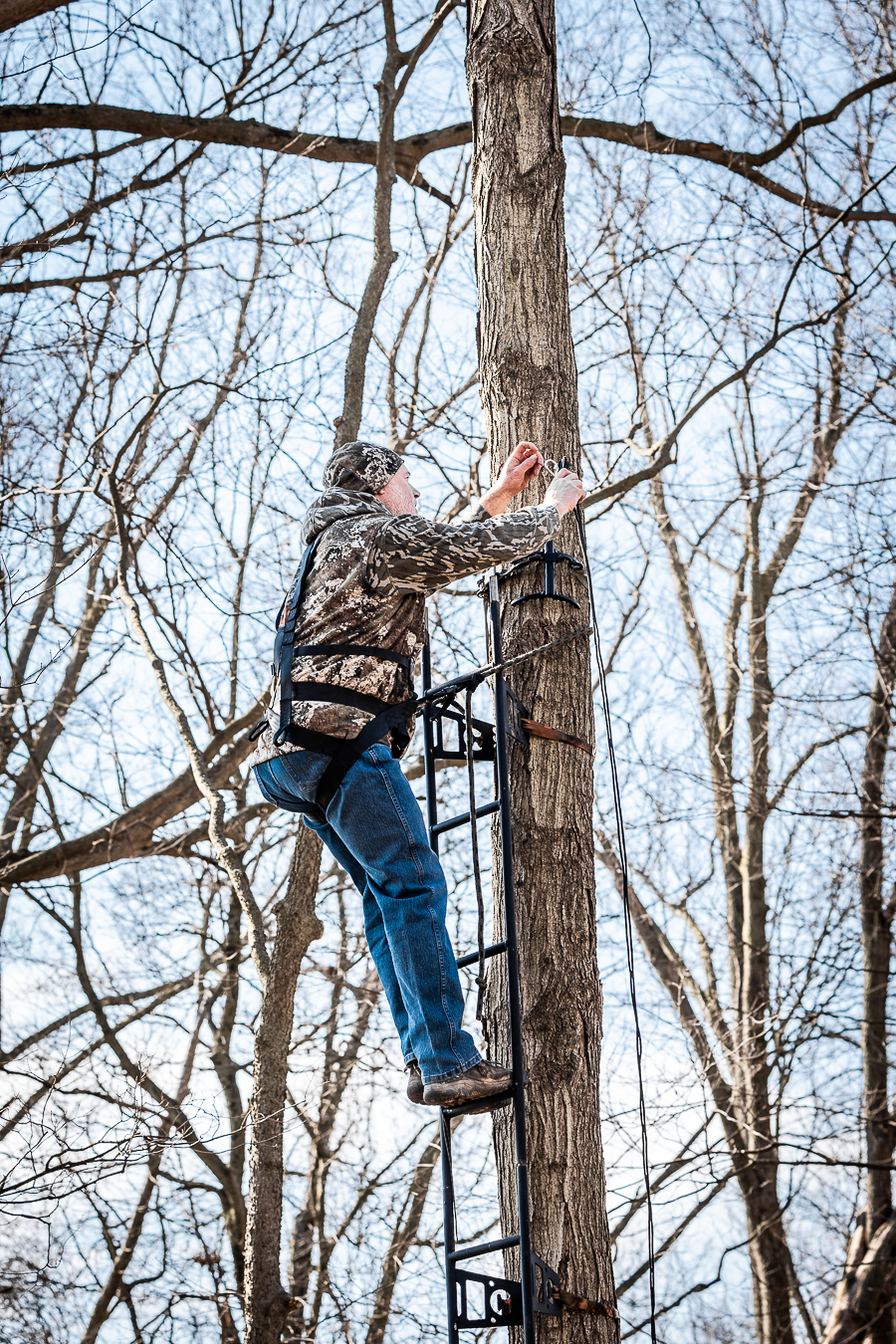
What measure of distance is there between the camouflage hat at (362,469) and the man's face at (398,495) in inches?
1.0

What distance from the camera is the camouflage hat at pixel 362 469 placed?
387 cm

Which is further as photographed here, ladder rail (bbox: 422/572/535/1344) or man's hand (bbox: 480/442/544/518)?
man's hand (bbox: 480/442/544/518)

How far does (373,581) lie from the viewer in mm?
3570

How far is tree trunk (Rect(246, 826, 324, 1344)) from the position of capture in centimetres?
591

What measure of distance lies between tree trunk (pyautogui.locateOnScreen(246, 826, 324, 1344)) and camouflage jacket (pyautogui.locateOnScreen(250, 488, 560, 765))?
247cm

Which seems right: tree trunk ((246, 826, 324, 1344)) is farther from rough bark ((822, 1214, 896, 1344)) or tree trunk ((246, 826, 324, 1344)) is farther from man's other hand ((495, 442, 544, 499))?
rough bark ((822, 1214, 896, 1344))

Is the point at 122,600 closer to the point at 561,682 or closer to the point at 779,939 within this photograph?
the point at 561,682

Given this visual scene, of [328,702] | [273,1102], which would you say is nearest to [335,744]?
[328,702]

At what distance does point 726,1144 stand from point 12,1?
9749mm

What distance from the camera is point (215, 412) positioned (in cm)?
941

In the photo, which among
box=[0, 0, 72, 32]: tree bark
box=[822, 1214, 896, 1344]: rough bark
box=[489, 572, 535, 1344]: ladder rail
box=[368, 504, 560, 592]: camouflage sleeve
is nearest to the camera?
box=[489, 572, 535, 1344]: ladder rail

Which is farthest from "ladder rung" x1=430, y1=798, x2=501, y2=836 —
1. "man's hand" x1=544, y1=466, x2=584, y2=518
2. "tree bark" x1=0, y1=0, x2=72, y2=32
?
"tree bark" x1=0, y1=0, x2=72, y2=32

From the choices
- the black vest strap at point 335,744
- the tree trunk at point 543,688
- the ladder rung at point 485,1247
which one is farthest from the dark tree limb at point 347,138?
the ladder rung at point 485,1247

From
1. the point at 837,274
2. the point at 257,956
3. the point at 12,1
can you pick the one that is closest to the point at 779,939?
the point at 837,274
